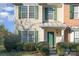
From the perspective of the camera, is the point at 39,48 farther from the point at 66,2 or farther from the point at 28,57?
the point at 66,2

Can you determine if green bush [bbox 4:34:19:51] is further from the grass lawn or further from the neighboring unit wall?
the neighboring unit wall

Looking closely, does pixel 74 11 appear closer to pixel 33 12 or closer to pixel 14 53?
pixel 33 12

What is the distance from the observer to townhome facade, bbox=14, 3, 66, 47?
279cm

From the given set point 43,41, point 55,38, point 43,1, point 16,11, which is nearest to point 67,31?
point 55,38

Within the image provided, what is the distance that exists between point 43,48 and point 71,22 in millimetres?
562

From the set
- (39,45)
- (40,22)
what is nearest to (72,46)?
(39,45)

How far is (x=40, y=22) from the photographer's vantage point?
2.83 m

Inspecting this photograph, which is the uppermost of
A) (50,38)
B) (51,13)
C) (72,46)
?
(51,13)

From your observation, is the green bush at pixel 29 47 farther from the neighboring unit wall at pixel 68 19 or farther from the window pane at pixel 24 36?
the neighboring unit wall at pixel 68 19

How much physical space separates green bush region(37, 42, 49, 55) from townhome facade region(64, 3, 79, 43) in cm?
31

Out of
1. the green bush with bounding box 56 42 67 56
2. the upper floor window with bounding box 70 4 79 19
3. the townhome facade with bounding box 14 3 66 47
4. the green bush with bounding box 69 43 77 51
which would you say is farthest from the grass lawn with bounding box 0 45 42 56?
the upper floor window with bounding box 70 4 79 19

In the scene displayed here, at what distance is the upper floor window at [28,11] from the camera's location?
9.33ft

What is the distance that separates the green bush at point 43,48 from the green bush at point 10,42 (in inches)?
13.7


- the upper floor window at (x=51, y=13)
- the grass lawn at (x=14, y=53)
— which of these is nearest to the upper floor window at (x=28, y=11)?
the upper floor window at (x=51, y=13)
